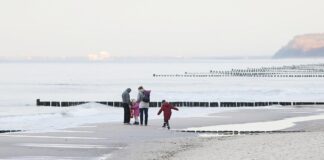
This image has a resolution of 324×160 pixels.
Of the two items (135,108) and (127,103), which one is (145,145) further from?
(135,108)

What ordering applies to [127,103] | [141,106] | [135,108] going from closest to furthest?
[141,106] < [127,103] < [135,108]

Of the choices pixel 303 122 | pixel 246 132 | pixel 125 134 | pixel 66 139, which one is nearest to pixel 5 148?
pixel 66 139

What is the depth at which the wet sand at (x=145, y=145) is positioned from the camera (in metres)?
17.2

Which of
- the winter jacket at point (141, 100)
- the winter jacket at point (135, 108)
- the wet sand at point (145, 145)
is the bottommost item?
the wet sand at point (145, 145)

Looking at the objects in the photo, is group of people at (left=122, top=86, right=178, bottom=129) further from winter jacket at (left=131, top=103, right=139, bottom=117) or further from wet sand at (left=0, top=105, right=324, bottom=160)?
wet sand at (left=0, top=105, right=324, bottom=160)

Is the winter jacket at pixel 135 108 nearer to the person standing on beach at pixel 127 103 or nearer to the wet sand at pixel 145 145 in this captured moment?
the person standing on beach at pixel 127 103

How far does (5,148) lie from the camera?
19.5m

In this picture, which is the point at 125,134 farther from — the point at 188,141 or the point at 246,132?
the point at 246,132

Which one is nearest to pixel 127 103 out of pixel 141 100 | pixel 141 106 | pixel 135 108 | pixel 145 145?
pixel 135 108

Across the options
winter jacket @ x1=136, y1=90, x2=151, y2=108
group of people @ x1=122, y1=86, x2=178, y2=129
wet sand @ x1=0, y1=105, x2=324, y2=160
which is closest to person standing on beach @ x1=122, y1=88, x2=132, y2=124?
group of people @ x1=122, y1=86, x2=178, y2=129

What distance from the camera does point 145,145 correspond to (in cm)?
2019

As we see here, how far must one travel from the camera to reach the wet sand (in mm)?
17156

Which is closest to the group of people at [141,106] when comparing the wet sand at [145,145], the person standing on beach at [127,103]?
the person standing on beach at [127,103]

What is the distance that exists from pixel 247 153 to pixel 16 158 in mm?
6118
